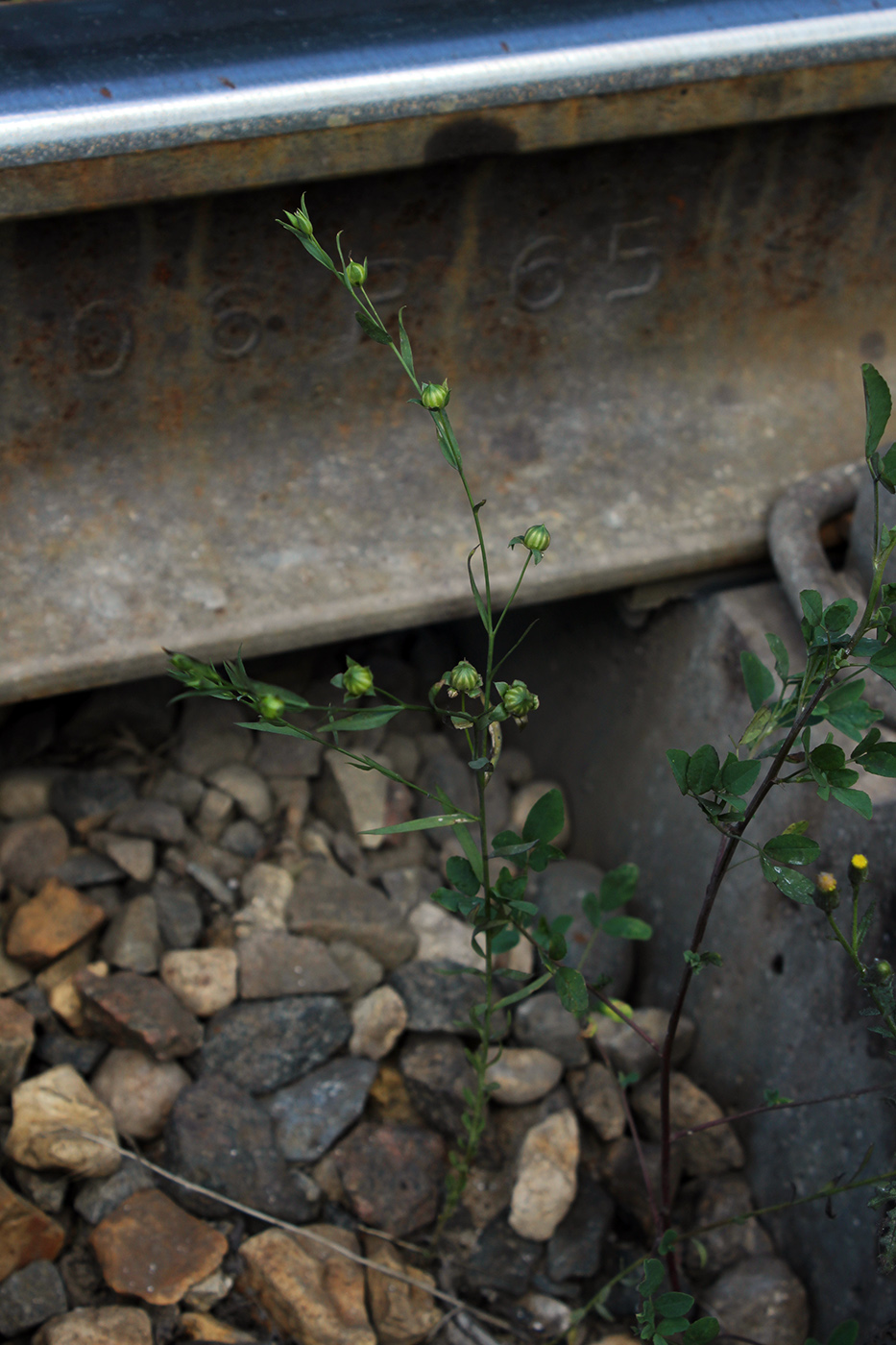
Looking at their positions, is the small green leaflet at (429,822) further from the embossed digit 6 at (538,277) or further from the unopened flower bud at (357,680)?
the embossed digit 6 at (538,277)

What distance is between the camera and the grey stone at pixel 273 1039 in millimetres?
1756

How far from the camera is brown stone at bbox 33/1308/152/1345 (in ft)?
4.66

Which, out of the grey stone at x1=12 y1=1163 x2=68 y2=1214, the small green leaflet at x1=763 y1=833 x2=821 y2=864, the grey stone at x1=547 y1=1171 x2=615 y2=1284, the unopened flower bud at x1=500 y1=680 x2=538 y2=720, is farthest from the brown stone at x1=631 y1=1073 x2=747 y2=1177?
the unopened flower bud at x1=500 y1=680 x2=538 y2=720

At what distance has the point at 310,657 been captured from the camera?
2.35m

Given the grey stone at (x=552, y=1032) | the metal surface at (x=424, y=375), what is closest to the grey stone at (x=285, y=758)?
the metal surface at (x=424, y=375)

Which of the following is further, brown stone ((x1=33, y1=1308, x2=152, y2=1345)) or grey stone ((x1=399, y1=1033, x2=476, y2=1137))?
grey stone ((x1=399, y1=1033, x2=476, y2=1137))

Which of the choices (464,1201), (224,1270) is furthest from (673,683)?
(224,1270)

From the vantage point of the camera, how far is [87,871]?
193cm

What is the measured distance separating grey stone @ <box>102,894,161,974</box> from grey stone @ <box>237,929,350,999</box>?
0.14 metres

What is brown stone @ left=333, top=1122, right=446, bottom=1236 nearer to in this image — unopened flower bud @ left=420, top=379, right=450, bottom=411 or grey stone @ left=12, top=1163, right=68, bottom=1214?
grey stone @ left=12, top=1163, right=68, bottom=1214

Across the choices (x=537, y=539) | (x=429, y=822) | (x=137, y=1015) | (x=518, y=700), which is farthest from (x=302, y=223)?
(x=137, y=1015)

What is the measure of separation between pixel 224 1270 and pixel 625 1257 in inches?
23.8

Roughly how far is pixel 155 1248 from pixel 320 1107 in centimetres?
31

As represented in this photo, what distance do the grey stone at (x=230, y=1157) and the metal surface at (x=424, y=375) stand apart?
0.67m
